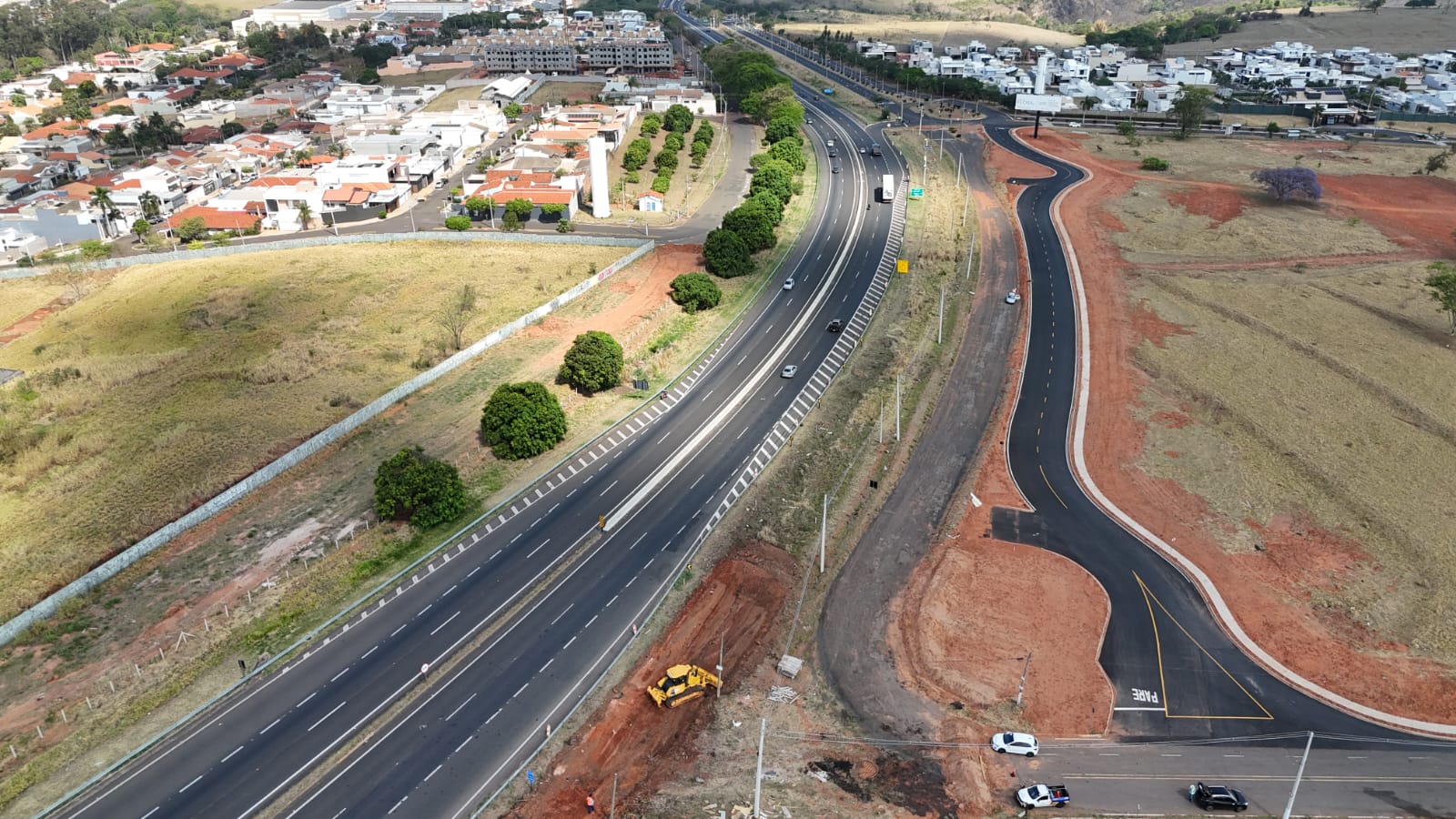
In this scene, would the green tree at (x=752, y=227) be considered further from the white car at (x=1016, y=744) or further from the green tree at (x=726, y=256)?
the white car at (x=1016, y=744)

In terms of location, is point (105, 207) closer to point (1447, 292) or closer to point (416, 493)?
point (416, 493)

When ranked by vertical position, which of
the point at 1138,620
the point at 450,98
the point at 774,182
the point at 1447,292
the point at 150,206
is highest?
the point at 450,98

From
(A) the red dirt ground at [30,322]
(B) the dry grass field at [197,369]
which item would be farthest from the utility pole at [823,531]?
(A) the red dirt ground at [30,322]

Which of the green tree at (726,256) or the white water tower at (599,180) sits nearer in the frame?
the green tree at (726,256)

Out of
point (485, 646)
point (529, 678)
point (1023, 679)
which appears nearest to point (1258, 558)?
point (1023, 679)

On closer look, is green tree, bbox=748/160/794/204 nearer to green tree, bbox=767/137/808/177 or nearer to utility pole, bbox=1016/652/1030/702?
green tree, bbox=767/137/808/177

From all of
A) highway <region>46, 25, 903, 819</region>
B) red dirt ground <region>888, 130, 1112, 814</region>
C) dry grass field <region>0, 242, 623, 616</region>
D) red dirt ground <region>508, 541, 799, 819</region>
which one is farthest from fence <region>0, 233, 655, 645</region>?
red dirt ground <region>888, 130, 1112, 814</region>
